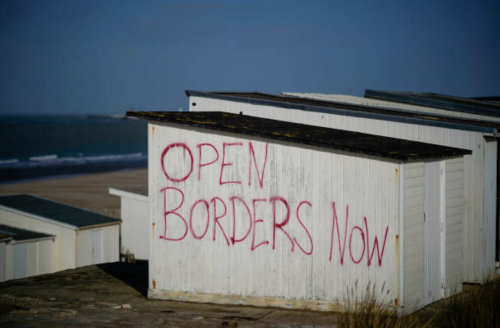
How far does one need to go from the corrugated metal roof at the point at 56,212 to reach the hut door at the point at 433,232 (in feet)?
48.6

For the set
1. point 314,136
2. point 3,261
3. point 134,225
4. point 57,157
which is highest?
point 57,157

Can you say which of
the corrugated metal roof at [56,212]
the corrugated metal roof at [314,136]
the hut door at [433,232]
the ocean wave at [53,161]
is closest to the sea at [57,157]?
the ocean wave at [53,161]

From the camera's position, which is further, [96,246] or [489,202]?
[96,246]

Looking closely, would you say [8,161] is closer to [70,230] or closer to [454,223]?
[70,230]

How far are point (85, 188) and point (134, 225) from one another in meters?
27.9

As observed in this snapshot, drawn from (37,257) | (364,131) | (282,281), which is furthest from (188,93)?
(37,257)

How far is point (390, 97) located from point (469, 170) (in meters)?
8.25

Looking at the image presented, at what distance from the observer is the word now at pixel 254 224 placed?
360 inches

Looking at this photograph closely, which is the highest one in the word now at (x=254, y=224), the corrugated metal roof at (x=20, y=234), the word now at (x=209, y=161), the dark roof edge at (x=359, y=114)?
the dark roof edge at (x=359, y=114)

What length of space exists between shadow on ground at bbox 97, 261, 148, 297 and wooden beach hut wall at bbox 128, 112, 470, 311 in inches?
55.5

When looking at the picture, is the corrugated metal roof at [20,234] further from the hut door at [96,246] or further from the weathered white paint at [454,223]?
the weathered white paint at [454,223]

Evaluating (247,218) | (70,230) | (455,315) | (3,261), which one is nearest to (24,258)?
(3,261)

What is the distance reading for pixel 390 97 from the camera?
63.0 ft

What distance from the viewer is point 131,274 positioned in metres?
13.2
